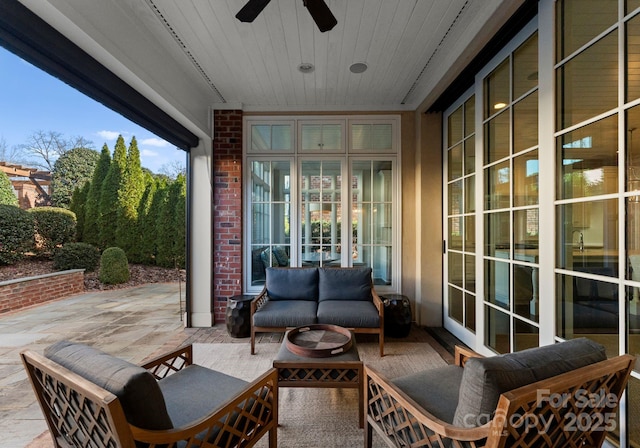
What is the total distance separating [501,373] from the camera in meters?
0.96

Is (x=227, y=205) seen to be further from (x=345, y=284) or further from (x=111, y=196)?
(x=111, y=196)

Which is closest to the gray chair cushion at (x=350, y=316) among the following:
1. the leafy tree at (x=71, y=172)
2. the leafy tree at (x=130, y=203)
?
the leafy tree at (x=71, y=172)

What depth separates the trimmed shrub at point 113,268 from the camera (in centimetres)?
626

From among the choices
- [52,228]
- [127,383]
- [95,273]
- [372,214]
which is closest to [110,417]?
[127,383]

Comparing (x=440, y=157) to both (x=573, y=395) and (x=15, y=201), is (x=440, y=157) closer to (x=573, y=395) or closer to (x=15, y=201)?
(x=573, y=395)

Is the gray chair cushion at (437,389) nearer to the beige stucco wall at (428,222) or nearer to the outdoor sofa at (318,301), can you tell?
the outdoor sofa at (318,301)

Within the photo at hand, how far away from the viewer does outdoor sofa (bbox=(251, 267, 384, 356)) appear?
9.35 ft

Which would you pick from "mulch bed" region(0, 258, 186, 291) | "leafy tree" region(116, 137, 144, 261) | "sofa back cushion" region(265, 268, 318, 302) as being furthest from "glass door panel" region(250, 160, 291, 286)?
"leafy tree" region(116, 137, 144, 261)

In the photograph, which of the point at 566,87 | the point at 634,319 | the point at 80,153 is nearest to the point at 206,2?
the point at 566,87

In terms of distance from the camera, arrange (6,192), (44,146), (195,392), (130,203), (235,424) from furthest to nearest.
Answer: (130,203) < (44,146) < (6,192) < (195,392) < (235,424)

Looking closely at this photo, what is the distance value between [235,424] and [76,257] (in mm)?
6730

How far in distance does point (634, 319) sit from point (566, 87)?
4.53ft

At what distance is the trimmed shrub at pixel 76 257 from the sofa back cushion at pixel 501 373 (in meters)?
7.46

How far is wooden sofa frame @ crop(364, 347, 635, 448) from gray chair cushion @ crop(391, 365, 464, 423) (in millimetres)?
129
